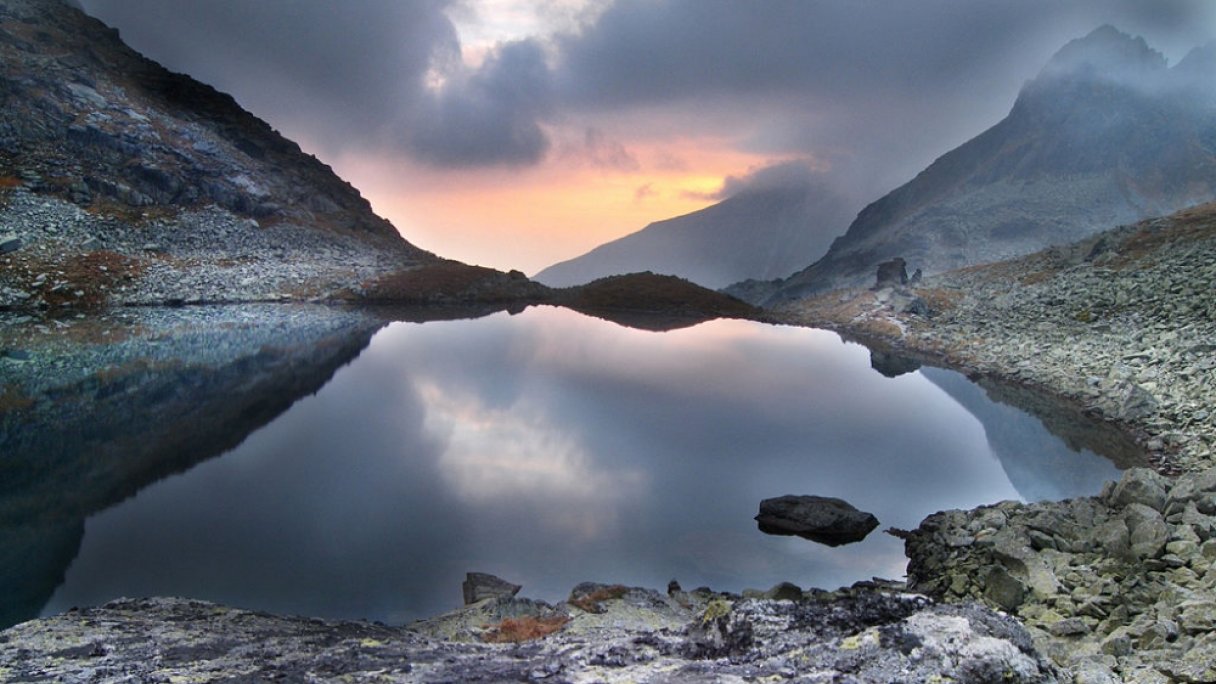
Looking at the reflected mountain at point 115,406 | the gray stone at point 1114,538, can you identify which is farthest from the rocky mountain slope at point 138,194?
the gray stone at point 1114,538

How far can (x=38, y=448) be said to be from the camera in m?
18.6

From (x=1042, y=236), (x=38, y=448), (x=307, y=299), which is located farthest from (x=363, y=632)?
(x=1042, y=236)

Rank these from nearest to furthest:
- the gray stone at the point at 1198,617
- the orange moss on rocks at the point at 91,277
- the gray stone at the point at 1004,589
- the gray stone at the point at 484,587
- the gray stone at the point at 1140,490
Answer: the gray stone at the point at 1198,617 → the gray stone at the point at 1004,589 → the gray stone at the point at 484,587 → the gray stone at the point at 1140,490 → the orange moss on rocks at the point at 91,277

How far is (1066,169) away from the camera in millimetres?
131750

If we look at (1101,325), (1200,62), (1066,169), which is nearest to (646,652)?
(1101,325)

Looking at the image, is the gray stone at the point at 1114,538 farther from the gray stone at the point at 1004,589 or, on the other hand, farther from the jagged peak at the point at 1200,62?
the jagged peak at the point at 1200,62

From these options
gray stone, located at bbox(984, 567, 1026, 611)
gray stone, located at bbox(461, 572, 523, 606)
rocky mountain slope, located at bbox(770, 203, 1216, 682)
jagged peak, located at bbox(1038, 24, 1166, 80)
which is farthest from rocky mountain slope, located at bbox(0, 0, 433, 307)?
jagged peak, located at bbox(1038, 24, 1166, 80)

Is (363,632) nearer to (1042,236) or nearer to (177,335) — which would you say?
(177,335)

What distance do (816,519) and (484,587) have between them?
26.0ft

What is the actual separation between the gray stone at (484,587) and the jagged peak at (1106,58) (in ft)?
595

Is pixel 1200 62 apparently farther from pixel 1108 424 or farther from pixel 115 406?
pixel 115 406

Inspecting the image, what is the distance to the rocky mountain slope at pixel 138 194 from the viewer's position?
51.9 meters

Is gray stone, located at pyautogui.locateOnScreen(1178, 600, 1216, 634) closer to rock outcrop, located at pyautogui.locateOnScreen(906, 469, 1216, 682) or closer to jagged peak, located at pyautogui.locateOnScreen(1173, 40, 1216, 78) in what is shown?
rock outcrop, located at pyautogui.locateOnScreen(906, 469, 1216, 682)

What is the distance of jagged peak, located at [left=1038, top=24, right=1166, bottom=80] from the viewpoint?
14550 centimetres
